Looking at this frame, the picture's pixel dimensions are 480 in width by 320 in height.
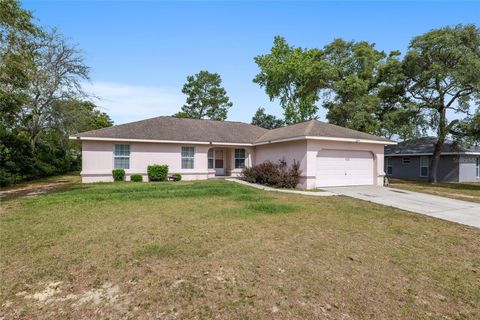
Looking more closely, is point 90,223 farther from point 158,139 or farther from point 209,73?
point 209,73

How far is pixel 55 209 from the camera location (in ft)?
26.7

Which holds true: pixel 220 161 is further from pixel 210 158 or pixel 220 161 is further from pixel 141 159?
pixel 141 159

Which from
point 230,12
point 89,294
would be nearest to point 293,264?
point 89,294

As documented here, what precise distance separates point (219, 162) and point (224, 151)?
99cm

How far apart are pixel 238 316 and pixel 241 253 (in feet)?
5.86

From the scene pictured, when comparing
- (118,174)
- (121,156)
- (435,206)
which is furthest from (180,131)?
(435,206)

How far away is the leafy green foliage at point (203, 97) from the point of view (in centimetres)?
4575

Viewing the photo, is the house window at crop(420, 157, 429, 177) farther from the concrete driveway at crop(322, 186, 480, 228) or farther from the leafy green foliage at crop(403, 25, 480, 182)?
the concrete driveway at crop(322, 186, 480, 228)

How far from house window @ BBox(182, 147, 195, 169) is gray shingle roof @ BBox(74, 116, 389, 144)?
0.84 metres

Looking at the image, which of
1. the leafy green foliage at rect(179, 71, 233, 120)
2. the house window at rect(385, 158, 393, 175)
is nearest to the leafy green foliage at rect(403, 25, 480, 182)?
the house window at rect(385, 158, 393, 175)

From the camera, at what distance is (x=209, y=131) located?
19641 mm

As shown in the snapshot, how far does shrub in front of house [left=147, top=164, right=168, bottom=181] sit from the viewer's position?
1606 centimetres

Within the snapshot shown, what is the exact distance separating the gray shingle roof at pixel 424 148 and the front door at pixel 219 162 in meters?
15.8

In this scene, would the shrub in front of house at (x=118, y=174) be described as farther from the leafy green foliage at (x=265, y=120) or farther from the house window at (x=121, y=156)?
the leafy green foliage at (x=265, y=120)
